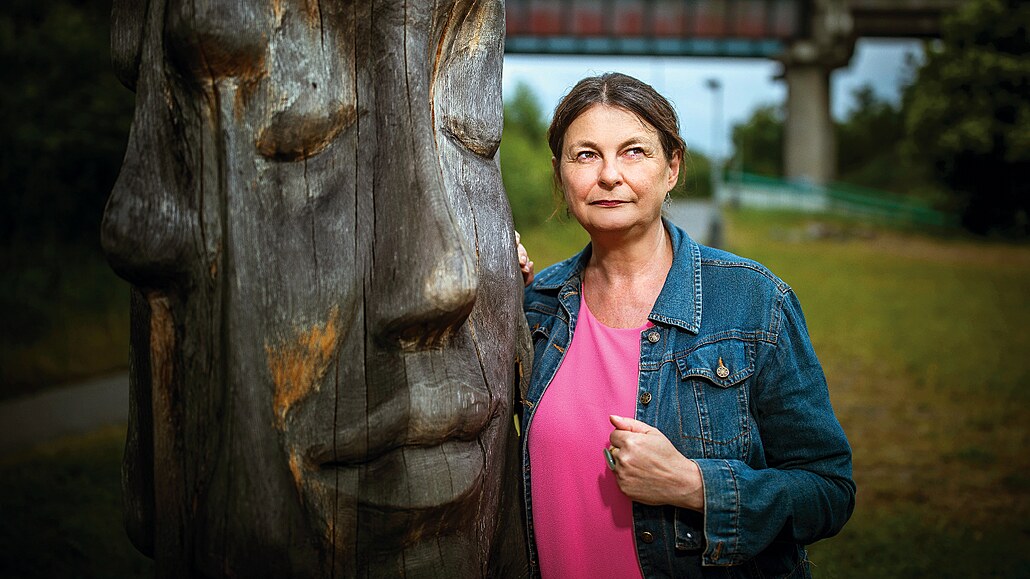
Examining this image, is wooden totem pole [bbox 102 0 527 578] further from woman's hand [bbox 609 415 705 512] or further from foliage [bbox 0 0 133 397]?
foliage [bbox 0 0 133 397]

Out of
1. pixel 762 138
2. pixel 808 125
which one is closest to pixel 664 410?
pixel 808 125

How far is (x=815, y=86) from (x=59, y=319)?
53.1ft

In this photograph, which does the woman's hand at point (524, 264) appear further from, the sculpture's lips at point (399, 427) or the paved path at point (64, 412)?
the paved path at point (64, 412)

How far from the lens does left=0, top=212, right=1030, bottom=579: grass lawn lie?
4145 millimetres

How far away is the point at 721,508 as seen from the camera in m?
1.79

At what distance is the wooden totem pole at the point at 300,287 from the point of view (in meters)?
1.55

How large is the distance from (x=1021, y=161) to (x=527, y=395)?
7436 mm

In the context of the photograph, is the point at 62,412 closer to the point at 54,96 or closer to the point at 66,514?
the point at 66,514

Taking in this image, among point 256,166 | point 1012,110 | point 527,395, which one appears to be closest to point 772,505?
point 527,395

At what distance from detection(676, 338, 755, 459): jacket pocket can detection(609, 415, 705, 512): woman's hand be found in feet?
0.33

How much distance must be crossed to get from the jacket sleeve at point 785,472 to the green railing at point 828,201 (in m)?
16.5

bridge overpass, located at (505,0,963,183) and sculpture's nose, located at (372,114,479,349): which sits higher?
bridge overpass, located at (505,0,963,183)

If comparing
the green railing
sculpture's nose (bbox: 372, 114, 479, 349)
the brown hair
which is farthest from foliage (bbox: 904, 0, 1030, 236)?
the green railing

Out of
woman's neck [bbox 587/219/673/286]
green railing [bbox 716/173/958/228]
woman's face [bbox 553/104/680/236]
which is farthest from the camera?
green railing [bbox 716/173/958/228]
